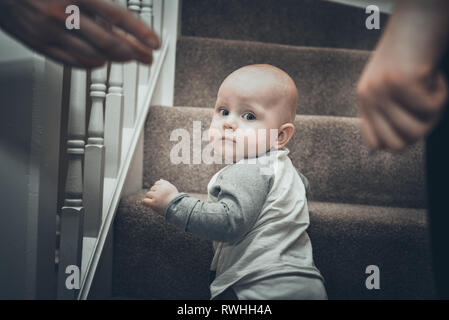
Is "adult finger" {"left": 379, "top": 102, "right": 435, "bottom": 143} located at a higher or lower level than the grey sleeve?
higher

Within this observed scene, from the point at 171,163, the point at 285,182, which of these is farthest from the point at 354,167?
the point at 171,163

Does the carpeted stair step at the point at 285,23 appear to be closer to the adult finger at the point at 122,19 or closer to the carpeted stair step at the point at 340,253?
the carpeted stair step at the point at 340,253

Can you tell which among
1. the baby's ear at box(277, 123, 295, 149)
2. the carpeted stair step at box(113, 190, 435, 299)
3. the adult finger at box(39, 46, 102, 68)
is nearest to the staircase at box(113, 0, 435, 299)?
the carpeted stair step at box(113, 190, 435, 299)

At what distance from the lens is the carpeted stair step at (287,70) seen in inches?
49.1

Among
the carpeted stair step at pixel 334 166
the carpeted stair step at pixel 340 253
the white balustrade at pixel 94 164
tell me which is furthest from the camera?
the carpeted stair step at pixel 334 166

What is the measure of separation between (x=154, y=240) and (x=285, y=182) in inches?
14.8

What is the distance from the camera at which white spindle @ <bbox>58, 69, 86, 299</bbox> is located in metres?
0.70

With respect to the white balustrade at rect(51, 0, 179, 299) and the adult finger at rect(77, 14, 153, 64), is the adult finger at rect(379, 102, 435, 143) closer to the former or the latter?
the adult finger at rect(77, 14, 153, 64)

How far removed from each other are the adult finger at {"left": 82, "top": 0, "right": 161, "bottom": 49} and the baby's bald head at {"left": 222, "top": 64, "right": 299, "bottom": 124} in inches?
12.5

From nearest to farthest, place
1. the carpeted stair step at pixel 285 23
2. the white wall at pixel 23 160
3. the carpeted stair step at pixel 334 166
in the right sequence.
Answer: the white wall at pixel 23 160
the carpeted stair step at pixel 334 166
the carpeted stair step at pixel 285 23

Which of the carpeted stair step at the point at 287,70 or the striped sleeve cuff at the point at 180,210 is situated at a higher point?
the carpeted stair step at the point at 287,70

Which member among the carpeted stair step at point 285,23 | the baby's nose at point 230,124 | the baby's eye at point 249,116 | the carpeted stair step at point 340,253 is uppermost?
the carpeted stair step at point 285,23

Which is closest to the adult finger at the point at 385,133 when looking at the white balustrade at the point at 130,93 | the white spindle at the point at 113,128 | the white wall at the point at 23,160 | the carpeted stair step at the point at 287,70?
the white wall at the point at 23,160

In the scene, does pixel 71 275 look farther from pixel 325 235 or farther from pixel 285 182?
pixel 325 235
